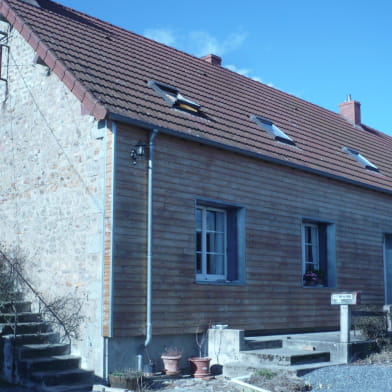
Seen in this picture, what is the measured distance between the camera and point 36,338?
35.8 ft

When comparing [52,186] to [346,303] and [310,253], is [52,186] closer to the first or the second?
[346,303]

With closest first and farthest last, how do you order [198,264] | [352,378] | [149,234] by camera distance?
[352,378] → [149,234] → [198,264]

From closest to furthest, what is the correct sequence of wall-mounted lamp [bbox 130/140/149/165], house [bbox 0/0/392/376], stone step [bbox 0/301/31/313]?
house [bbox 0/0/392/376] < wall-mounted lamp [bbox 130/140/149/165] < stone step [bbox 0/301/31/313]

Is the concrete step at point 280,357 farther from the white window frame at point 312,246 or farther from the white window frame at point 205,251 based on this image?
the white window frame at point 312,246

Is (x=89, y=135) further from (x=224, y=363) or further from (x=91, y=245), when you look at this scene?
(x=224, y=363)

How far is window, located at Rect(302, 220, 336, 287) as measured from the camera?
1498 centimetres

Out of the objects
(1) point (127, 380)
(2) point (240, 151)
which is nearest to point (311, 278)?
(2) point (240, 151)

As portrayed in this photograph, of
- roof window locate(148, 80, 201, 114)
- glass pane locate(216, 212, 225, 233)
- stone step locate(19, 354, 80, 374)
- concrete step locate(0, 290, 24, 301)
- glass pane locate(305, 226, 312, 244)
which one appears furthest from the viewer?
glass pane locate(305, 226, 312, 244)

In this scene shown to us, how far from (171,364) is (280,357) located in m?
1.82

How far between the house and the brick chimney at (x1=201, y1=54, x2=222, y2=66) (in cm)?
194

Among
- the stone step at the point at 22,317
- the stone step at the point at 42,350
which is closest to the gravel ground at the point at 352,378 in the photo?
the stone step at the point at 42,350

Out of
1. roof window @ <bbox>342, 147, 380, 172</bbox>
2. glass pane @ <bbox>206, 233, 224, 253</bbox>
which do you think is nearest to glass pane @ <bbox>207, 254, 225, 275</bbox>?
glass pane @ <bbox>206, 233, 224, 253</bbox>

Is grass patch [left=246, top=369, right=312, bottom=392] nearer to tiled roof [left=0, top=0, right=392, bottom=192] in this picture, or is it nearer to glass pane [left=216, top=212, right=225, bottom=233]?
glass pane [left=216, top=212, right=225, bottom=233]

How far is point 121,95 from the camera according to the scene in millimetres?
11719
